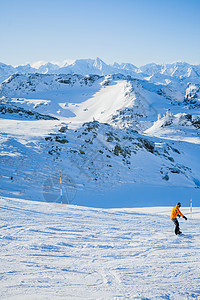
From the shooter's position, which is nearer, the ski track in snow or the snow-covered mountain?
the ski track in snow

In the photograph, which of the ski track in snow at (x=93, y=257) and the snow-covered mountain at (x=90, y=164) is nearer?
the ski track in snow at (x=93, y=257)

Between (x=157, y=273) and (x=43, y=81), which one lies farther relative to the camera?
(x=43, y=81)

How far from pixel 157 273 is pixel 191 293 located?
799 millimetres

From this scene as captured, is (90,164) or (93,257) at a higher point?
(93,257)

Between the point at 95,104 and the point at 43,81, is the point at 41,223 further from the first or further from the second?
the point at 43,81

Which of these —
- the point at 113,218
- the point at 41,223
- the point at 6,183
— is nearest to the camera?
the point at 41,223

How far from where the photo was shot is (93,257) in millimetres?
5148

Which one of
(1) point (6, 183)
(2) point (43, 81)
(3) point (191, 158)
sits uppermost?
(2) point (43, 81)

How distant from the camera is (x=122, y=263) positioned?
4.93 meters

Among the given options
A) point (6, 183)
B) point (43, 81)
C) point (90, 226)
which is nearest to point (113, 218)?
point (90, 226)

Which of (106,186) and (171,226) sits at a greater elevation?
(171,226)

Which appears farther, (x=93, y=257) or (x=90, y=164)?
(x=90, y=164)

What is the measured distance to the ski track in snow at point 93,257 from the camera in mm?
3809

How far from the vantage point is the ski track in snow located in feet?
12.5
